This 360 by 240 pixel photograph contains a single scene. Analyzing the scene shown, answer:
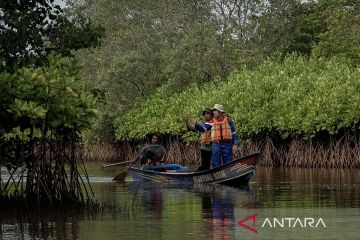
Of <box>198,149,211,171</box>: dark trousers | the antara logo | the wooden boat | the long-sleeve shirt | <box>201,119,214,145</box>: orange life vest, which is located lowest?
the antara logo

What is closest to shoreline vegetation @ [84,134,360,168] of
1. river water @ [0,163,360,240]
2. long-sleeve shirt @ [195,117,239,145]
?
long-sleeve shirt @ [195,117,239,145]

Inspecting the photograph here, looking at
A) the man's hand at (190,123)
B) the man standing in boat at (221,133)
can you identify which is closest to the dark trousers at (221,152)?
the man standing in boat at (221,133)

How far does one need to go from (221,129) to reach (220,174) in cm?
122

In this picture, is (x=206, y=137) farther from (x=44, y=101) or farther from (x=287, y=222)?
A: (x=287, y=222)

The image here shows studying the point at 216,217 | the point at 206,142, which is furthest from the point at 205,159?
the point at 216,217

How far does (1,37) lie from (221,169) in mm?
8837

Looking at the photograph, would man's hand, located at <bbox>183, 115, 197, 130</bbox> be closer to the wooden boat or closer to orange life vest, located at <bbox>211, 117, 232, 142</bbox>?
orange life vest, located at <bbox>211, 117, 232, 142</bbox>

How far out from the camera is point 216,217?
17469 mm

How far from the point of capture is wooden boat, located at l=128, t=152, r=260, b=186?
2603cm

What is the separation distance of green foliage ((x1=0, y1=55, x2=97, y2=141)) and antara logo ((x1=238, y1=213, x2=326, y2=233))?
3.68 metres

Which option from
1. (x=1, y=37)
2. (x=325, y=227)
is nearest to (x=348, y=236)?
(x=325, y=227)

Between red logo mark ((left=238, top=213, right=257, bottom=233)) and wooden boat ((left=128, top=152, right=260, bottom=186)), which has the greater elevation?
wooden boat ((left=128, top=152, right=260, bottom=186))

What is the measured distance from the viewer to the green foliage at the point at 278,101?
133 feet

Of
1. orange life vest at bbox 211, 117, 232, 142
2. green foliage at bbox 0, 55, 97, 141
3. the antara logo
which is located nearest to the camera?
the antara logo
